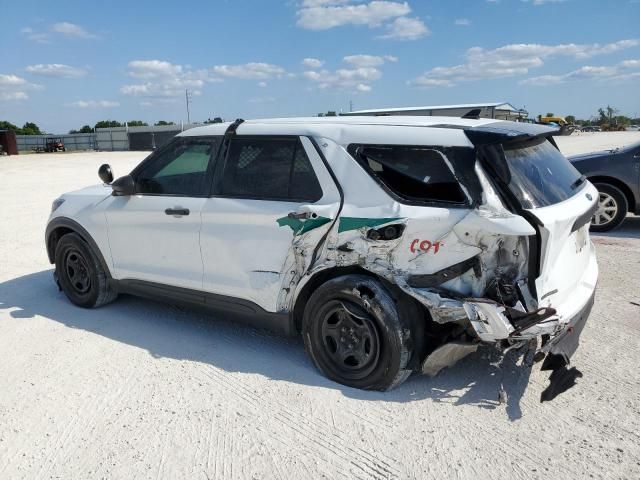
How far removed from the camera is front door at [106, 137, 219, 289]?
432cm

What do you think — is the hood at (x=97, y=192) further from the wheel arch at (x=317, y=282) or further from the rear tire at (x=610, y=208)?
the rear tire at (x=610, y=208)

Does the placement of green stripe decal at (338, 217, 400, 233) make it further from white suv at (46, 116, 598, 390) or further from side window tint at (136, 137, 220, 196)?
Result: side window tint at (136, 137, 220, 196)

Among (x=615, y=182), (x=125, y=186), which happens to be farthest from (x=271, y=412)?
(x=615, y=182)

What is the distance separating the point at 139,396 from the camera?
360 centimetres

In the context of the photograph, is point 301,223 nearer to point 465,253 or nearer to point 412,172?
point 412,172

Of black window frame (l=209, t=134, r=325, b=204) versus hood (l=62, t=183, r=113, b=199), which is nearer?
black window frame (l=209, t=134, r=325, b=204)

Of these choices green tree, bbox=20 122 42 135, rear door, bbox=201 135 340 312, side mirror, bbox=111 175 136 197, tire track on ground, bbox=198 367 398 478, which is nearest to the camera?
tire track on ground, bbox=198 367 398 478

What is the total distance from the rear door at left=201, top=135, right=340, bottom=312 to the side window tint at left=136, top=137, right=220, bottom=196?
0.65ft

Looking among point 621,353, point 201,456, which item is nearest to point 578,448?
point 621,353

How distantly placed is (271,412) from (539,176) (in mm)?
2202

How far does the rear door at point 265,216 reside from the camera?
12.1ft

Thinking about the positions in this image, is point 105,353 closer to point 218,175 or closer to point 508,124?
point 218,175

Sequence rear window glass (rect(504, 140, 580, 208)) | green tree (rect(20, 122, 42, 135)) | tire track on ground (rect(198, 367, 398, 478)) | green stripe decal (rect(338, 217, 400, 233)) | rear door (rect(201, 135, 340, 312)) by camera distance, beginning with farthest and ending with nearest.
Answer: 1. green tree (rect(20, 122, 42, 135))
2. rear door (rect(201, 135, 340, 312))
3. green stripe decal (rect(338, 217, 400, 233))
4. rear window glass (rect(504, 140, 580, 208))
5. tire track on ground (rect(198, 367, 398, 478))

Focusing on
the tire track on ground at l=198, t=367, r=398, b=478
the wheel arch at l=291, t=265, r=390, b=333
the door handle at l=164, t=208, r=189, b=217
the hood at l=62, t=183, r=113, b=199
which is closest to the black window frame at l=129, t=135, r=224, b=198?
the door handle at l=164, t=208, r=189, b=217
